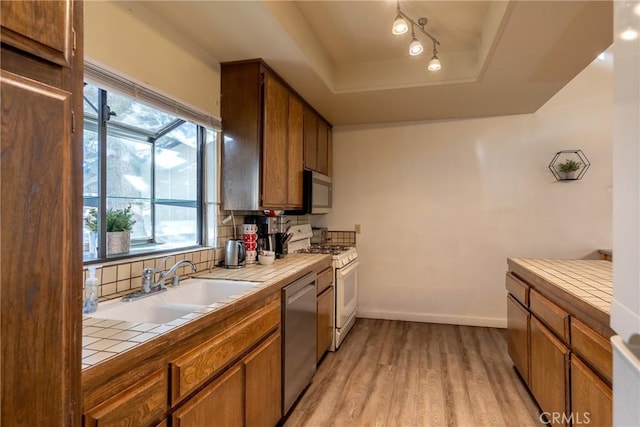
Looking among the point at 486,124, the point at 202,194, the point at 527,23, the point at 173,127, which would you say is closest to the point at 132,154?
the point at 173,127

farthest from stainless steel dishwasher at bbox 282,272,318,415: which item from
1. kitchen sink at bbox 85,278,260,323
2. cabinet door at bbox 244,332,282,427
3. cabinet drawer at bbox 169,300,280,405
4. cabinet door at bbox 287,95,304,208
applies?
cabinet door at bbox 287,95,304,208

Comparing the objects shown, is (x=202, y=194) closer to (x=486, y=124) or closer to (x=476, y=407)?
(x=476, y=407)

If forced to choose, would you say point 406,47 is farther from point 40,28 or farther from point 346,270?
point 40,28

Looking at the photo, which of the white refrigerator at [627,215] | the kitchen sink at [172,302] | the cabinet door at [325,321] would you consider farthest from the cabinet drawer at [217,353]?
the white refrigerator at [627,215]

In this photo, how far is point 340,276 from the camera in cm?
299

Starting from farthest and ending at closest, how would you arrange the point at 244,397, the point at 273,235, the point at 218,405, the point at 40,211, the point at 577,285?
the point at 273,235 < the point at 577,285 < the point at 244,397 < the point at 218,405 < the point at 40,211

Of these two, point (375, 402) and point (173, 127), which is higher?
point (173, 127)

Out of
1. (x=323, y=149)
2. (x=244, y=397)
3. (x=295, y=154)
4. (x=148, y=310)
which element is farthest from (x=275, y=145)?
(x=244, y=397)

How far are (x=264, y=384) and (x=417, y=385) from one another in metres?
1.28

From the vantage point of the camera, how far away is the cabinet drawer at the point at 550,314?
5.23 feet

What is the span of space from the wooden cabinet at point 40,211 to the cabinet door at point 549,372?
1947 mm

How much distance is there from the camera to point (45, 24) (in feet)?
2.11

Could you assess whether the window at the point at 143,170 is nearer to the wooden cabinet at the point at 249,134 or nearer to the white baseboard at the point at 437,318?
the wooden cabinet at the point at 249,134

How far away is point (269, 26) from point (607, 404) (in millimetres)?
2299
